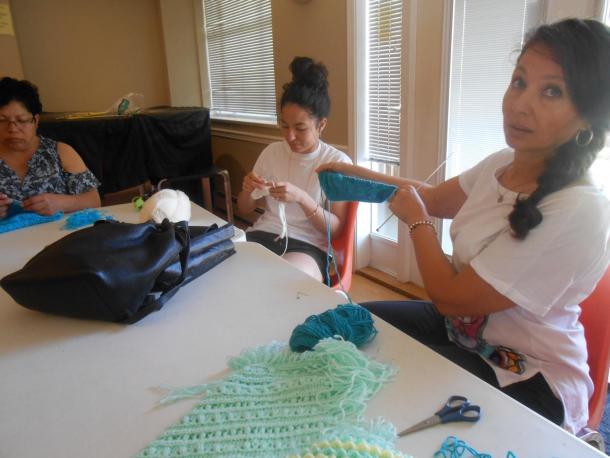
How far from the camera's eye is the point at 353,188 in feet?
4.45

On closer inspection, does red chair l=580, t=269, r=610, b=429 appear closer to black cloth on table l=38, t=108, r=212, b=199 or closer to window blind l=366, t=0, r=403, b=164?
window blind l=366, t=0, r=403, b=164

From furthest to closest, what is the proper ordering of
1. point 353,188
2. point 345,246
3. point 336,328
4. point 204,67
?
point 204,67 < point 345,246 < point 353,188 < point 336,328

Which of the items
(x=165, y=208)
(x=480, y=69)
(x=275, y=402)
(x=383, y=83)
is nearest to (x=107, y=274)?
(x=275, y=402)

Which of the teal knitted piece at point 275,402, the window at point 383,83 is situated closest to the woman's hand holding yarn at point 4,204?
the teal knitted piece at point 275,402

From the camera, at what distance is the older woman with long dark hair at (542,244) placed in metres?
0.84

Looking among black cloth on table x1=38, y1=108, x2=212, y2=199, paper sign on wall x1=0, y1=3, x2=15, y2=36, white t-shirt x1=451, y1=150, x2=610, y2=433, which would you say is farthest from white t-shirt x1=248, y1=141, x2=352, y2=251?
paper sign on wall x1=0, y1=3, x2=15, y2=36

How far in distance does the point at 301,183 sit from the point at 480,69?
0.93m

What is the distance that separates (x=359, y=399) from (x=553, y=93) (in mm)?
723

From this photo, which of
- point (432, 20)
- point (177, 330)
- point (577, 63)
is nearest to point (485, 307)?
point (577, 63)

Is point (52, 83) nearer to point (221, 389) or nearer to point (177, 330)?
point (177, 330)

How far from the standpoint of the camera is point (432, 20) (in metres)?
2.02

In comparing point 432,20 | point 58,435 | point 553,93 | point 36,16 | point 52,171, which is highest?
point 36,16

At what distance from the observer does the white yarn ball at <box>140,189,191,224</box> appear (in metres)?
1.43

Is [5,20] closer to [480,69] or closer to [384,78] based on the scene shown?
[384,78]
